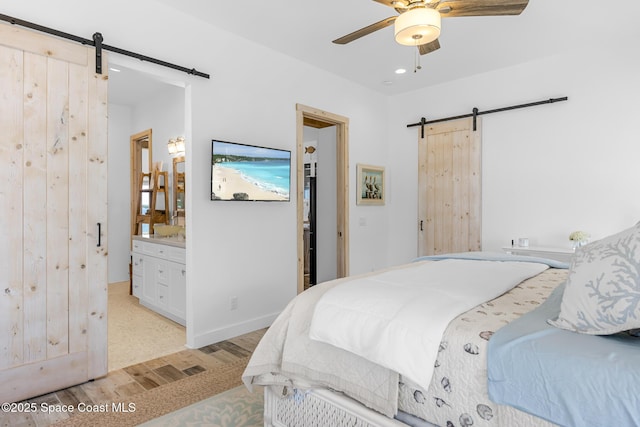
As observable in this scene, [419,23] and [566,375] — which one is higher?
[419,23]

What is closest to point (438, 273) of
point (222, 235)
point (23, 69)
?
point (222, 235)

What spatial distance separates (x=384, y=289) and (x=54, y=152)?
2210 millimetres

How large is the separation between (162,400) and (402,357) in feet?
5.50

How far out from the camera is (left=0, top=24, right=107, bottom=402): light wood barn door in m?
2.21

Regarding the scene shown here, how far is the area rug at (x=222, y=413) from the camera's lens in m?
2.02

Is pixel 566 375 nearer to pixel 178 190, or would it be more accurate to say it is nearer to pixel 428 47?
pixel 428 47

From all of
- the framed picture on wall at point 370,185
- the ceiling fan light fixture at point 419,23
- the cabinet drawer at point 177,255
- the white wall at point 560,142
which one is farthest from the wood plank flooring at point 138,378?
the white wall at point 560,142

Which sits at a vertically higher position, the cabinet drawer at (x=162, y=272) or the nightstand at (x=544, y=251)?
the nightstand at (x=544, y=251)

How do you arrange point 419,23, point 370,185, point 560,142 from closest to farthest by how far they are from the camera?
point 419,23 < point 560,142 < point 370,185

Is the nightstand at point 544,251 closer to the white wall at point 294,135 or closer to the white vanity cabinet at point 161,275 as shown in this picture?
the white wall at point 294,135

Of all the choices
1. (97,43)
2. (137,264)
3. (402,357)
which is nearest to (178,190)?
(137,264)

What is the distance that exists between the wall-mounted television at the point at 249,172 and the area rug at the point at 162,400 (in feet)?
4.59

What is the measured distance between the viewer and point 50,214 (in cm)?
235

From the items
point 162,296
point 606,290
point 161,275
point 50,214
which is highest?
point 50,214
